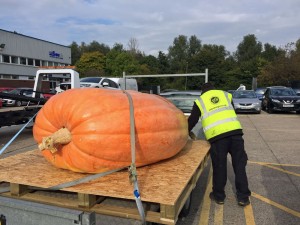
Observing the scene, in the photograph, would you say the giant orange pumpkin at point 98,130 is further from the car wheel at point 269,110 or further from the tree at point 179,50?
the tree at point 179,50

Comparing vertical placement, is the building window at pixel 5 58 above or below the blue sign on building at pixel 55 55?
below

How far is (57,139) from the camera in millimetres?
3135

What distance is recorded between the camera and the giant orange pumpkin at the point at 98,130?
3.17 metres

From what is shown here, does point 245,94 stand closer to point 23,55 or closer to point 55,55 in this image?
point 23,55

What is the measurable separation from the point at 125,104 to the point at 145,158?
611mm

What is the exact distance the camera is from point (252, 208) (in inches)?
189

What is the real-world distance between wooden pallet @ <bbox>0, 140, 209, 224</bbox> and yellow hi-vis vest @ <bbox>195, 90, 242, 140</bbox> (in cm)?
83

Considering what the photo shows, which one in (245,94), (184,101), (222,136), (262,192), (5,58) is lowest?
(262,192)

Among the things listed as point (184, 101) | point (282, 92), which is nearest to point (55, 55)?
point (282, 92)

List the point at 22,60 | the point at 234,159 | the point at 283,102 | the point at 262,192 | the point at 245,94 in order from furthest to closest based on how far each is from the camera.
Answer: the point at 22,60 → the point at 245,94 → the point at 283,102 → the point at 262,192 → the point at 234,159

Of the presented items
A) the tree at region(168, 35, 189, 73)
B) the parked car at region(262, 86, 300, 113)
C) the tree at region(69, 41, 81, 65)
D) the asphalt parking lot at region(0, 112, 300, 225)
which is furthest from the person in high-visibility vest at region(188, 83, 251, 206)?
the tree at region(69, 41, 81, 65)

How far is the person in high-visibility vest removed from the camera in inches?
181

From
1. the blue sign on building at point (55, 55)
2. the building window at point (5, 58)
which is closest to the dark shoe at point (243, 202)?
the building window at point (5, 58)

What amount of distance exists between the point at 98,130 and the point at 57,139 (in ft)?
1.30
